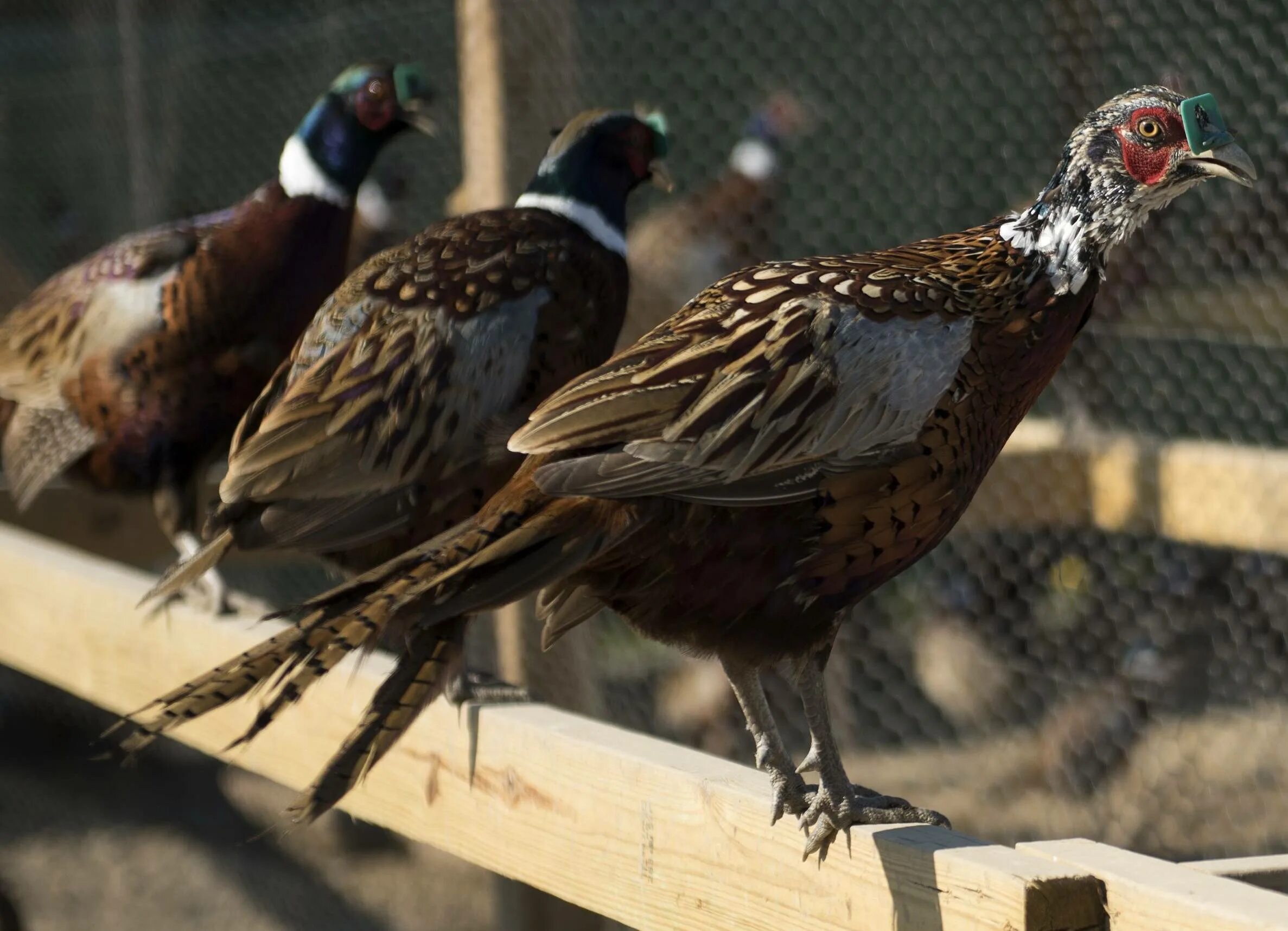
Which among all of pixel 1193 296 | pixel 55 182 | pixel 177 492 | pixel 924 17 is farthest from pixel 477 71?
pixel 55 182

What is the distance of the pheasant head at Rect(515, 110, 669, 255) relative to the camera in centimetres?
268

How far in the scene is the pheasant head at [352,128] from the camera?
3152 mm

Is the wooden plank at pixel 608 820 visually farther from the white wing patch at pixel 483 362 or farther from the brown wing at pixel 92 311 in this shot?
the brown wing at pixel 92 311

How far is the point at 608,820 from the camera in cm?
194

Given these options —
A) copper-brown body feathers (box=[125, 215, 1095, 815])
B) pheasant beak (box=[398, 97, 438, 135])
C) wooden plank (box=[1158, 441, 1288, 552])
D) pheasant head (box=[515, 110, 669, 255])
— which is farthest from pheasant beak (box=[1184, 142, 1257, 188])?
wooden plank (box=[1158, 441, 1288, 552])

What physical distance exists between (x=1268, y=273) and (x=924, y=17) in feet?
5.80

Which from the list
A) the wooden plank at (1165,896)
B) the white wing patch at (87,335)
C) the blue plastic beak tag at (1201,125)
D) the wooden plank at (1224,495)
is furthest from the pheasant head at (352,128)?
the wooden plank at (1165,896)

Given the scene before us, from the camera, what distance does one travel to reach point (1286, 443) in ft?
16.0

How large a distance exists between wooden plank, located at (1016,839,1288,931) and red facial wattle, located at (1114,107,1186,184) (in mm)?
770

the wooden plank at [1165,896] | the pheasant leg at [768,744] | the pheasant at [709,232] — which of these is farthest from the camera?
the pheasant at [709,232]

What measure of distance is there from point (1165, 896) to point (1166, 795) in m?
3.49

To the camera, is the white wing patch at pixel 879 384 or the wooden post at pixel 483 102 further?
the wooden post at pixel 483 102

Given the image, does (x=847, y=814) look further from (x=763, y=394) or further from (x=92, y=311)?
(x=92, y=311)

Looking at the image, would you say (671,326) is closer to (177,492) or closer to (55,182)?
(177,492)
